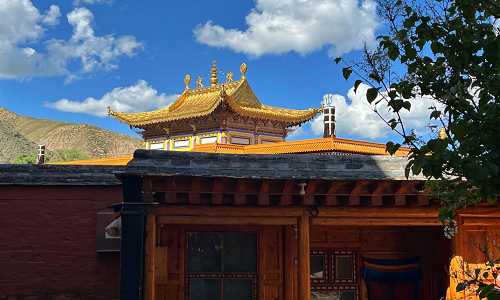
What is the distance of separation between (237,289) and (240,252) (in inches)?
25.6

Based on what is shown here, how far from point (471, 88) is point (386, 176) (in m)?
3.48

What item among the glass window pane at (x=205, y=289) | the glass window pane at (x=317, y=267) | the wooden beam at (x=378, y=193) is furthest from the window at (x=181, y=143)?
the wooden beam at (x=378, y=193)

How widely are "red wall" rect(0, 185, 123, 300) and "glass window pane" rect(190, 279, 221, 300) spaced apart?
1418 mm

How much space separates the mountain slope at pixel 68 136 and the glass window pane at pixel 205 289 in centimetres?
6062

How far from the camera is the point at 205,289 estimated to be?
8.55 meters

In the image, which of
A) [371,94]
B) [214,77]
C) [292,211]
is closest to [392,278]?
[292,211]

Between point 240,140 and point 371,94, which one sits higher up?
point 240,140

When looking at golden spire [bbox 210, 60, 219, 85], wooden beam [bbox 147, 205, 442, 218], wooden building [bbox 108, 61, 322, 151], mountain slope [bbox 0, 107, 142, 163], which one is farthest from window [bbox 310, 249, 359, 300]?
mountain slope [bbox 0, 107, 142, 163]

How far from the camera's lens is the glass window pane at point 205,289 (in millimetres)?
8508

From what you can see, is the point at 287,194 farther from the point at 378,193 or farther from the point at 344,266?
the point at 344,266

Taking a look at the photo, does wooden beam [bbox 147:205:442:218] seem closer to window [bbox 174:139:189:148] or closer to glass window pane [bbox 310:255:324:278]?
glass window pane [bbox 310:255:324:278]

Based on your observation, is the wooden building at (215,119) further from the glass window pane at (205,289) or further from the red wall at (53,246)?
the glass window pane at (205,289)

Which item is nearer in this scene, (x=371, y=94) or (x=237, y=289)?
(x=371, y=94)

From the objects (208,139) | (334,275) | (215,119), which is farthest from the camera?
(208,139)
